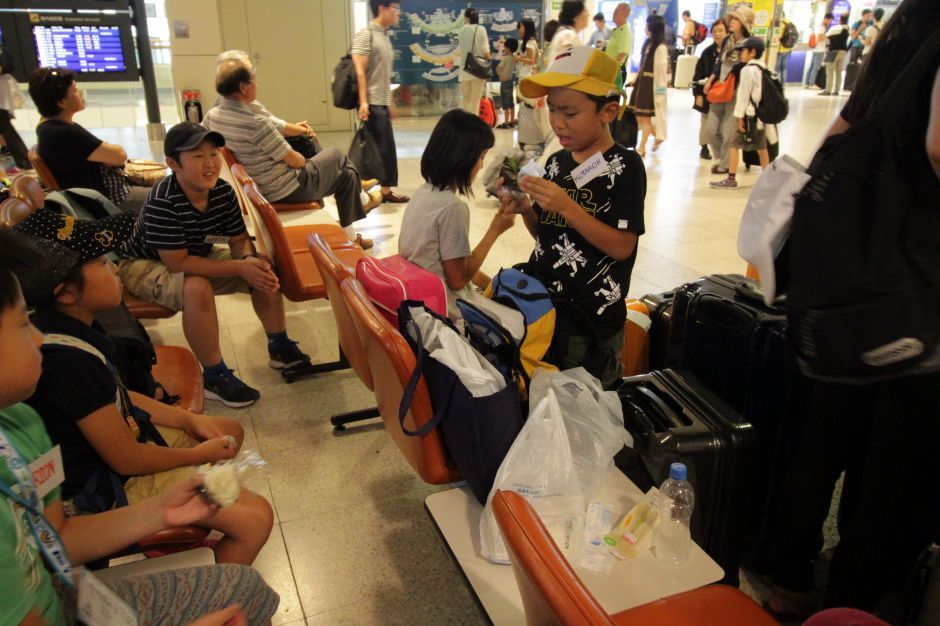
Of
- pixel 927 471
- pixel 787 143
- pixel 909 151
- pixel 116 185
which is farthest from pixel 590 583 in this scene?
pixel 787 143

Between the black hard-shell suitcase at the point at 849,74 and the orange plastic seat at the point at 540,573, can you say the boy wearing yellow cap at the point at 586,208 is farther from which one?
the black hard-shell suitcase at the point at 849,74

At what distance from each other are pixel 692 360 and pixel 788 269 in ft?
3.37

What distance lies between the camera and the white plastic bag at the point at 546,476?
4.89ft

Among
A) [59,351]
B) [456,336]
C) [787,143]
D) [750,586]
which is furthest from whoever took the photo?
[787,143]

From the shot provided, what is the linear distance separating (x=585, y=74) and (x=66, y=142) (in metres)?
3.01

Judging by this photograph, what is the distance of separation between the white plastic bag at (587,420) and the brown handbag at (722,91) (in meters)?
6.29

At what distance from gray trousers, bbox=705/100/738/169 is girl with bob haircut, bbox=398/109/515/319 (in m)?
5.50

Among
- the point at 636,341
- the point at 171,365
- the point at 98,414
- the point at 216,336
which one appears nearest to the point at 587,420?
the point at 98,414

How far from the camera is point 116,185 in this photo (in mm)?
3959

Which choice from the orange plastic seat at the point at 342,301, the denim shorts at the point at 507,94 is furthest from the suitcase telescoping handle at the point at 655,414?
the denim shorts at the point at 507,94

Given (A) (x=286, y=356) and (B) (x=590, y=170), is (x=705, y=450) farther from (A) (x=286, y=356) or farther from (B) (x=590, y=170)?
(A) (x=286, y=356)

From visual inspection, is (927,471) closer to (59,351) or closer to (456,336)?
(456,336)

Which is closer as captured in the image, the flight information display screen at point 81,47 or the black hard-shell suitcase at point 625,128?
the black hard-shell suitcase at point 625,128

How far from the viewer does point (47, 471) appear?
1.26 meters
